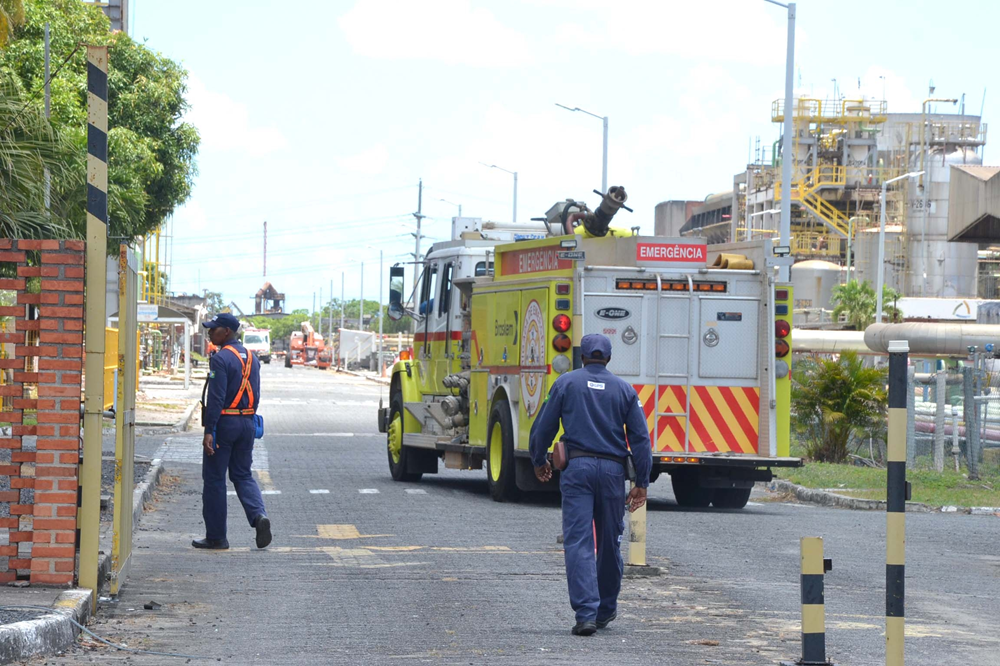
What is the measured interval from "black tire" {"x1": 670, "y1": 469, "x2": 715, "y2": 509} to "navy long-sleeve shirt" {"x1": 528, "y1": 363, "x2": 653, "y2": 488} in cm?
825

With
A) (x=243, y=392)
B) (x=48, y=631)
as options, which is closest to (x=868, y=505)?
(x=243, y=392)

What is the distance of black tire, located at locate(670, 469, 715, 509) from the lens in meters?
16.8

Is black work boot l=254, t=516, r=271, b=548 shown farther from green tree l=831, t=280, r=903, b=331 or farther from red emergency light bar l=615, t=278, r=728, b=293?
green tree l=831, t=280, r=903, b=331

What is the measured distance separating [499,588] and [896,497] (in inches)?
166

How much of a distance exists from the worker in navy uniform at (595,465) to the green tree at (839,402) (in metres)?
14.7

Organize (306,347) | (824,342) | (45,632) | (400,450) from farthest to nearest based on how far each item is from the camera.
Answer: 1. (306,347)
2. (824,342)
3. (400,450)
4. (45,632)

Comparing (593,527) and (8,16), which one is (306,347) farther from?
(593,527)

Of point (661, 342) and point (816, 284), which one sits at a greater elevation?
point (816, 284)

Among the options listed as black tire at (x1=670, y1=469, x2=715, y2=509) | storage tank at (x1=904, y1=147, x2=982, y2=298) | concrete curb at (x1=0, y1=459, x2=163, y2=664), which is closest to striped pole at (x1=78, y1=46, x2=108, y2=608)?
concrete curb at (x1=0, y1=459, x2=163, y2=664)

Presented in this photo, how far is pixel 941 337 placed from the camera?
122 ft

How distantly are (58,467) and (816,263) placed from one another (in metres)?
83.1

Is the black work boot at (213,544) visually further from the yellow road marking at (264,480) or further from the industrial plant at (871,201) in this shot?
the industrial plant at (871,201)

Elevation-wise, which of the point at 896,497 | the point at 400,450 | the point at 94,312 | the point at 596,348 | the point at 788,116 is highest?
the point at 788,116

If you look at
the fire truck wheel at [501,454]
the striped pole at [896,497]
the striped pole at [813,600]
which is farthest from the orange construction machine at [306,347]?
the striped pole at [896,497]
